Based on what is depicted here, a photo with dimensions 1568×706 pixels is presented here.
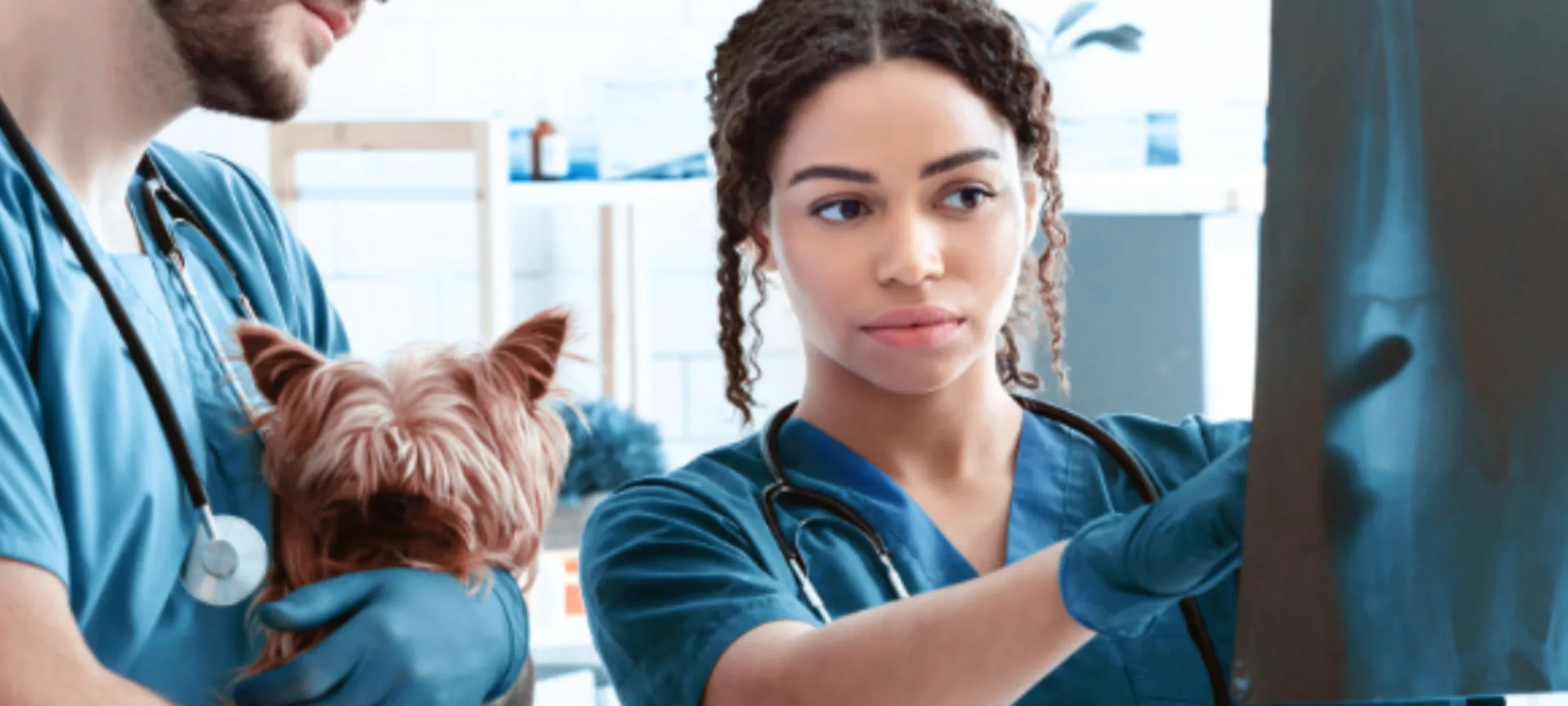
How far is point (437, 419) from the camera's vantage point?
75 centimetres

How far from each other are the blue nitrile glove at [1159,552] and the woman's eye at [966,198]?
25 centimetres

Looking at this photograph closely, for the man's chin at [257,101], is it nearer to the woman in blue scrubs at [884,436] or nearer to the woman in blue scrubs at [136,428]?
the woman in blue scrubs at [136,428]

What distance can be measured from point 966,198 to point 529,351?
0.26 metres

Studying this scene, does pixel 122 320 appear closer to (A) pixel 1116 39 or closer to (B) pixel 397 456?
(B) pixel 397 456

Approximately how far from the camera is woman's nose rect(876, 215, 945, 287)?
0.83 m

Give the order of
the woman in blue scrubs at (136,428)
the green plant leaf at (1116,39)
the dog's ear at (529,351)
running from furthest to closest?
the green plant leaf at (1116,39) < the dog's ear at (529,351) < the woman in blue scrubs at (136,428)

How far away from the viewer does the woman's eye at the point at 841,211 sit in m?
0.86

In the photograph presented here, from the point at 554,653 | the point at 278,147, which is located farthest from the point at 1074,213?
the point at 278,147

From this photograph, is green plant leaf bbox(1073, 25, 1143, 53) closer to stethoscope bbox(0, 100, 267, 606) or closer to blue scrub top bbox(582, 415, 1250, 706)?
blue scrub top bbox(582, 415, 1250, 706)

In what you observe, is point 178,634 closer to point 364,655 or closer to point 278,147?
point 364,655

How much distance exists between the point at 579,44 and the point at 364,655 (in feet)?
7.19

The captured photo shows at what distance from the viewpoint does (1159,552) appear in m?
0.61

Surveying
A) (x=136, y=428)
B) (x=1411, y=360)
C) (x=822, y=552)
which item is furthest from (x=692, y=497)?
(x=1411, y=360)

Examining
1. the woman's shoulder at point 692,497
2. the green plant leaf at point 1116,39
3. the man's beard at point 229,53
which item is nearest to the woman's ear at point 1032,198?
the woman's shoulder at point 692,497
